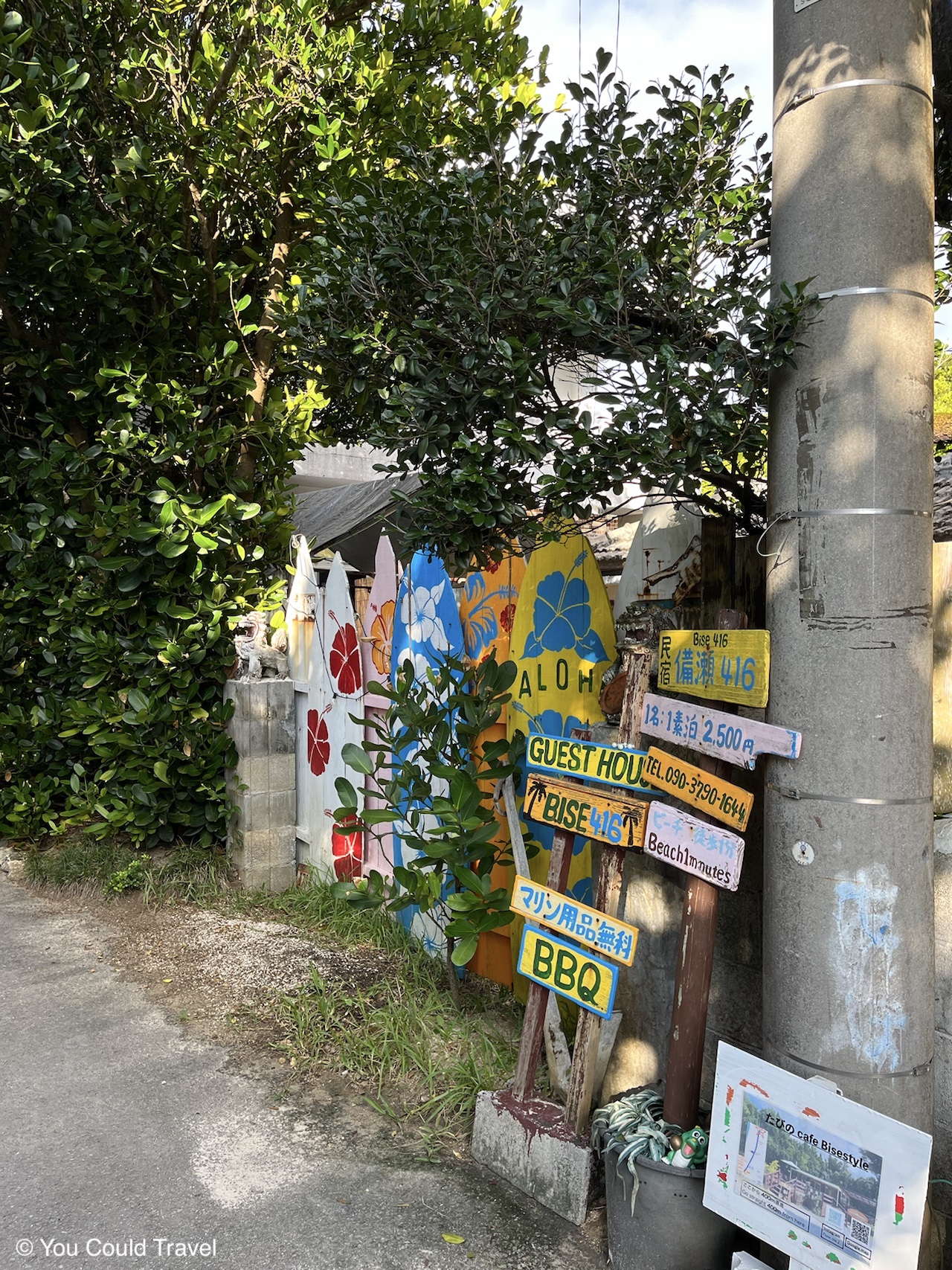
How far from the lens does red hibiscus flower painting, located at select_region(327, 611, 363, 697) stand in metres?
5.05

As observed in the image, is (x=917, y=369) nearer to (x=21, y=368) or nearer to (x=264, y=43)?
(x=264, y=43)

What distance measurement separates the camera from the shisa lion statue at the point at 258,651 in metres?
5.83

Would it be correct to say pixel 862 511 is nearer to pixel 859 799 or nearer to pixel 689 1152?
pixel 859 799

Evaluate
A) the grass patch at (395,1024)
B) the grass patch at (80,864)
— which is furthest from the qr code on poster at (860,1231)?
the grass patch at (80,864)

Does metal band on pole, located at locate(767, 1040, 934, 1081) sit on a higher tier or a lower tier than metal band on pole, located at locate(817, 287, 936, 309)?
lower

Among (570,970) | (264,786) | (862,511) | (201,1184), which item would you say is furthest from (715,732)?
(264,786)

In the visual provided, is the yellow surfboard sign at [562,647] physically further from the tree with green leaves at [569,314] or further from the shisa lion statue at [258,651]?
the shisa lion statue at [258,651]

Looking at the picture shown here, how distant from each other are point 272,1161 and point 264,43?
17.6 feet

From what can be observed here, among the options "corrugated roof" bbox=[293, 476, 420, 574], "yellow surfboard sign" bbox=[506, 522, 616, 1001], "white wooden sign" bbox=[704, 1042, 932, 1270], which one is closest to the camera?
"white wooden sign" bbox=[704, 1042, 932, 1270]

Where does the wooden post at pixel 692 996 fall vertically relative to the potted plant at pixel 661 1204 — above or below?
above

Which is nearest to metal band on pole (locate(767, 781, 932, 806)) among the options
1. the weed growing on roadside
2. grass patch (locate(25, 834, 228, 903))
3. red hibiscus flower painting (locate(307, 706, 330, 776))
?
red hibiscus flower painting (locate(307, 706, 330, 776))

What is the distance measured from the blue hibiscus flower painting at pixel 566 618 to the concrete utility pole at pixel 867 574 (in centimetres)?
139

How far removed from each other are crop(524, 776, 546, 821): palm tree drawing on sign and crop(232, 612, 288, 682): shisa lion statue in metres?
3.21

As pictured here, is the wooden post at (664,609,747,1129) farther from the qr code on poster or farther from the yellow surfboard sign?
the yellow surfboard sign
